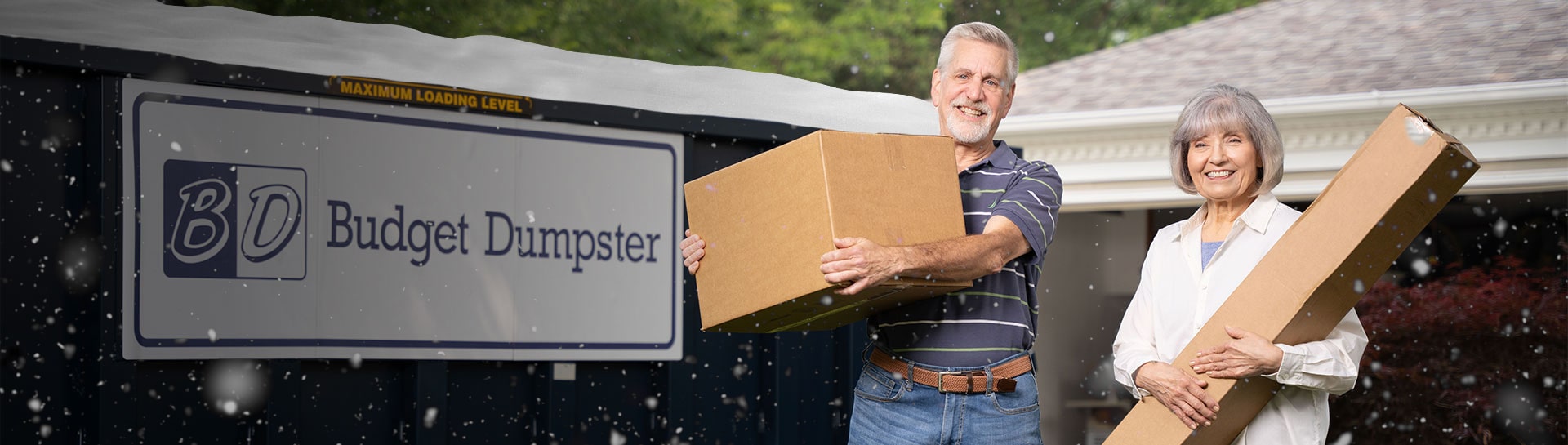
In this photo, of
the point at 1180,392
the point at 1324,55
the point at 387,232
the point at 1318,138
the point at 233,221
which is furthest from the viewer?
the point at 1324,55

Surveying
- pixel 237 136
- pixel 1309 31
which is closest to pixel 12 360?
pixel 237 136

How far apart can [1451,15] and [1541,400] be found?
3594 mm

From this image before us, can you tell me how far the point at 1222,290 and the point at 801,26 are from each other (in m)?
14.5

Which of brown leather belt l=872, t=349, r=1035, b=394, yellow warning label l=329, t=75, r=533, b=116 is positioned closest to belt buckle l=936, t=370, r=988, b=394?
brown leather belt l=872, t=349, r=1035, b=394

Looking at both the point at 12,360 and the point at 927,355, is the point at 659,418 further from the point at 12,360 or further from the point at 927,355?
the point at 12,360

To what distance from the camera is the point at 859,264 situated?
2.72 m

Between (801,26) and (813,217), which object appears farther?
(801,26)

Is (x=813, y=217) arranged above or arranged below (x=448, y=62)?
below

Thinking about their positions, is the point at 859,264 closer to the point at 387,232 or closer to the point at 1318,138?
the point at 387,232

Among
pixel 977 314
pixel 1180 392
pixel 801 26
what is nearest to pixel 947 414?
pixel 977 314

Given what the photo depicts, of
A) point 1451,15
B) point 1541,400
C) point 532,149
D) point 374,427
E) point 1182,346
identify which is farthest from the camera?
point 1451,15

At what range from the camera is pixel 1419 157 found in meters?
2.71

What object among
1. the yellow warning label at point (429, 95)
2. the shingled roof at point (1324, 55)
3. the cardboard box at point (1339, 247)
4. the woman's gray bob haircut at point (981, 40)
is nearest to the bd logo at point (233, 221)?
the yellow warning label at point (429, 95)

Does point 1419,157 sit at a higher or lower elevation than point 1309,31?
lower
